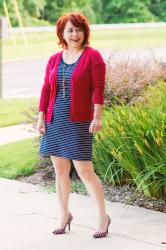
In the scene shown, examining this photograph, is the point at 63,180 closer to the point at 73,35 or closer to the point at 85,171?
the point at 85,171

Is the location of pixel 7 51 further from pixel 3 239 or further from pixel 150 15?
pixel 3 239

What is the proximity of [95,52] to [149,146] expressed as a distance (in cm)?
144

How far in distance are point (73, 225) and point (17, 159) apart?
10.3ft

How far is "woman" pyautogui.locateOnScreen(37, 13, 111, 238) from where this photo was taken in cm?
581

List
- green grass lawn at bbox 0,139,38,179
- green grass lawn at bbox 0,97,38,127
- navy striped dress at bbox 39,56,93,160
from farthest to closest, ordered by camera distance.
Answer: green grass lawn at bbox 0,97,38,127
green grass lawn at bbox 0,139,38,179
navy striped dress at bbox 39,56,93,160

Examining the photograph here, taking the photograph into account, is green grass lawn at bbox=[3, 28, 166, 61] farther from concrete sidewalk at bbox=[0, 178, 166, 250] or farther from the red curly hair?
the red curly hair

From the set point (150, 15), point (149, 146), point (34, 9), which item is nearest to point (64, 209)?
point (149, 146)

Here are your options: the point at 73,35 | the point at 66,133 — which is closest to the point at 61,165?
the point at 66,133

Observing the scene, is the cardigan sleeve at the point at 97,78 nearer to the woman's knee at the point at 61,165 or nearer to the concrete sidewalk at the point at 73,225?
the woman's knee at the point at 61,165

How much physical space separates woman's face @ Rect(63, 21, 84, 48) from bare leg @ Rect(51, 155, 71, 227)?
91cm

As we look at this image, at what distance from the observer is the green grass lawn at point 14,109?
41.7 ft

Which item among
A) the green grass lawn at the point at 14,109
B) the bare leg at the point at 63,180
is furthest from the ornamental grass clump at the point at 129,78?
the bare leg at the point at 63,180

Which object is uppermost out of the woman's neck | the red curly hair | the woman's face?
the red curly hair

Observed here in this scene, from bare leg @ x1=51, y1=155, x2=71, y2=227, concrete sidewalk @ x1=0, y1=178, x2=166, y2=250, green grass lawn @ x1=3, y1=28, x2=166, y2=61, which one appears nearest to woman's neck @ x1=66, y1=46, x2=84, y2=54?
bare leg @ x1=51, y1=155, x2=71, y2=227
